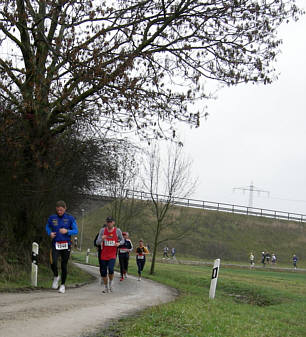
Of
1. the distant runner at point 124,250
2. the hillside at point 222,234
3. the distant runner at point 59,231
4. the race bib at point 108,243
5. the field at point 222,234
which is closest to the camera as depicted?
the distant runner at point 59,231

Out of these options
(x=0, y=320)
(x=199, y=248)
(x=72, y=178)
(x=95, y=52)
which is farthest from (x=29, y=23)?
(x=199, y=248)

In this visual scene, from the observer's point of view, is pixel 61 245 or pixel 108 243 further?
pixel 108 243

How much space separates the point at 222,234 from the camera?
212 feet

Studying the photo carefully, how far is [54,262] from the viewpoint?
32.4ft

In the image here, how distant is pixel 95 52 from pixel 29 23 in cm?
222

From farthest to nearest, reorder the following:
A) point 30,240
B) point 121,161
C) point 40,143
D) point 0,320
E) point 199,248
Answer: point 199,248 < point 121,161 < point 30,240 < point 40,143 < point 0,320

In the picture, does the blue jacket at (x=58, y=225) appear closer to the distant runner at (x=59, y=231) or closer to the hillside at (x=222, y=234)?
the distant runner at (x=59, y=231)

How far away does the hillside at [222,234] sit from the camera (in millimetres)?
57719

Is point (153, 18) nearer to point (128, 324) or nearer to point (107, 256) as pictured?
point (107, 256)

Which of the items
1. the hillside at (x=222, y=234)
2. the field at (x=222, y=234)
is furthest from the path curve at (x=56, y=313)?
the hillside at (x=222, y=234)

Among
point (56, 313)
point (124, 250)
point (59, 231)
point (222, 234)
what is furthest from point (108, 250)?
point (222, 234)

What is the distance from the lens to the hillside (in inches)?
2272

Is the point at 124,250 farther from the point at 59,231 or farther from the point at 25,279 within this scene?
the point at 59,231

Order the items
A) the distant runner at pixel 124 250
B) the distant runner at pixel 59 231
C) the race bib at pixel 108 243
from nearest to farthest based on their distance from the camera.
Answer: the distant runner at pixel 59 231
the race bib at pixel 108 243
the distant runner at pixel 124 250
